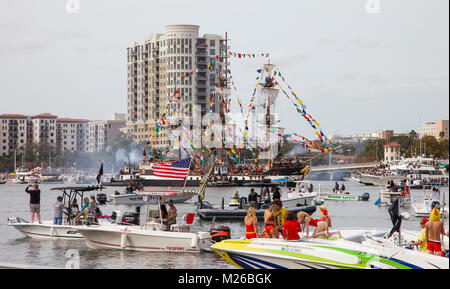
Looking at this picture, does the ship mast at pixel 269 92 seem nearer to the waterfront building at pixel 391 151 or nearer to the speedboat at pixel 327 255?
the waterfront building at pixel 391 151

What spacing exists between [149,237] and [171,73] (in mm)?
147449

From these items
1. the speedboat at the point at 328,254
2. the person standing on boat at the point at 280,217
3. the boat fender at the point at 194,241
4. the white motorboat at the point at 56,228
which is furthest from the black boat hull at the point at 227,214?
the speedboat at the point at 328,254

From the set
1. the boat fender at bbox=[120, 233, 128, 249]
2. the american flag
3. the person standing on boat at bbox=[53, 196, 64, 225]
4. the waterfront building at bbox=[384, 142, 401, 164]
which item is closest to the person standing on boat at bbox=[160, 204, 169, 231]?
the boat fender at bbox=[120, 233, 128, 249]

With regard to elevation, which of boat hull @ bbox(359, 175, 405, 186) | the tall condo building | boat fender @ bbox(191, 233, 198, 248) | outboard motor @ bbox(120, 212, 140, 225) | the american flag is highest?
the tall condo building

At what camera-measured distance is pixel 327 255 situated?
14555 mm

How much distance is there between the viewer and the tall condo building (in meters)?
164

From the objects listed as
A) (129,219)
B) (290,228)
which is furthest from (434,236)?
(129,219)

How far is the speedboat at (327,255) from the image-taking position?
14.2m

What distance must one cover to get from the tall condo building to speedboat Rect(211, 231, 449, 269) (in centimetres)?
13922

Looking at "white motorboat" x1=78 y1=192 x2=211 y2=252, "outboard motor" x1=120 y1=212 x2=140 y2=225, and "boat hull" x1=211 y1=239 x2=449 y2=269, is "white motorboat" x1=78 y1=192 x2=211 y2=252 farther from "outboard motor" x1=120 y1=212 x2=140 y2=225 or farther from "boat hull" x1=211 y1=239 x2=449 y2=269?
"boat hull" x1=211 y1=239 x2=449 y2=269

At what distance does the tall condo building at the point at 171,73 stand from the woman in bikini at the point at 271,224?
452 ft
